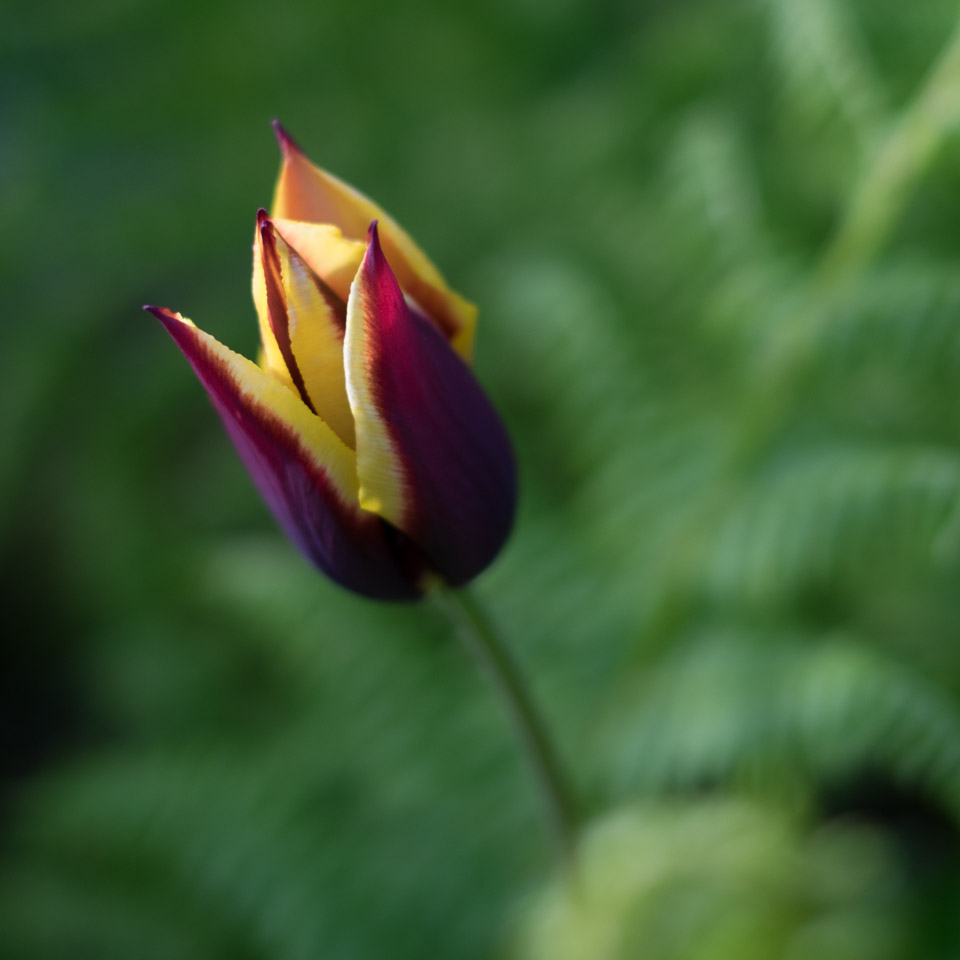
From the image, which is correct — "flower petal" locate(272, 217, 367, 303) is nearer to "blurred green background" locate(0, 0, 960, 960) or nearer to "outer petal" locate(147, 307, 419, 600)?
"outer petal" locate(147, 307, 419, 600)

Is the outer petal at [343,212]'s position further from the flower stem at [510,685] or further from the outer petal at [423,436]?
the flower stem at [510,685]

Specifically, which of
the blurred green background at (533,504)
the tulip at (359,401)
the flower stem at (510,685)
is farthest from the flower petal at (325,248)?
the blurred green background at (533,504)

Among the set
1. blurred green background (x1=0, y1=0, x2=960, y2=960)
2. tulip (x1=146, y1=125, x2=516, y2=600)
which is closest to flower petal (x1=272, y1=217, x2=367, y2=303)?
tulip (x1=146, y1=125, x2=516, y2=600)

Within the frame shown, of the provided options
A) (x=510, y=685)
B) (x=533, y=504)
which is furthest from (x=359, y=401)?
(x=533, y=504)

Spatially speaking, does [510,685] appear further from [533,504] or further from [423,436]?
[533,504]

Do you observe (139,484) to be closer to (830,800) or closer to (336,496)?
(830,800)

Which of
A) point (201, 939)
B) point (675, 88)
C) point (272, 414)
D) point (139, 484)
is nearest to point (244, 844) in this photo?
point (201, 939)
